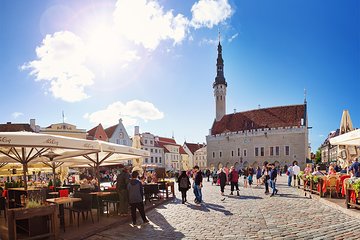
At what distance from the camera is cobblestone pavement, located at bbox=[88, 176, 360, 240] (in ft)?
22.2

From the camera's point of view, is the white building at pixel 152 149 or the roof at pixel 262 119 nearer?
the roof at pixel 262 119

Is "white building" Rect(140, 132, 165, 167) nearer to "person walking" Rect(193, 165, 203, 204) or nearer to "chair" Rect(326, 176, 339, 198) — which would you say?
"person walking" Rect(193, 165, 203, 204)

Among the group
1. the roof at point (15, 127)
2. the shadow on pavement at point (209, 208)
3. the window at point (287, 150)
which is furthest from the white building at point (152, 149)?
the shadow on pavement at point (209, 208)

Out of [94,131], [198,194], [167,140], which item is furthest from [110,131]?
[198,194]

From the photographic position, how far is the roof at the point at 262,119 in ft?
176

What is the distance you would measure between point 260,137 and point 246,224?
49.2 m

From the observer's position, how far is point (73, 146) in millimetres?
7730

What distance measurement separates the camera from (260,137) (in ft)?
181

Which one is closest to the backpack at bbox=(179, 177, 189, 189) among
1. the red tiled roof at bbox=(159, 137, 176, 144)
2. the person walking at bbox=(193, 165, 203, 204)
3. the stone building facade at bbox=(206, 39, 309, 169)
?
the person walking at bbox=(193, 165, 203, 204)

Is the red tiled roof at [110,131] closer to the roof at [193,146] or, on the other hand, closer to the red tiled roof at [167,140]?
the red tiled roof at [167,140]

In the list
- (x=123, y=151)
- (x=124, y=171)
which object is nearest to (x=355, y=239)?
(x=124, y=171)

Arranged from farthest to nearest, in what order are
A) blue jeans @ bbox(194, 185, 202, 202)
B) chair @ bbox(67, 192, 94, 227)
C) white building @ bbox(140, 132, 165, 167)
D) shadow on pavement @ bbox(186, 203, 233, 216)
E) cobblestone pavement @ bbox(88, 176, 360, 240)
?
white building @ bbox(140, 132, 165, 167) → blue jeans @ bbox(194, 185, 202, 202) → shadow on pavement @ bbox(186, 203, 233, 216) → chair @ bbox(67, 192, 94, 227) → cobblestone pavement @ bbox(88, 176, 360, 240)

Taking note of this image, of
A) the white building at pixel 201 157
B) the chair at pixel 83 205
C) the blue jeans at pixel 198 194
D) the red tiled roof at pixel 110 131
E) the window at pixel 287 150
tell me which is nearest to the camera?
the chair at pixel 83 205

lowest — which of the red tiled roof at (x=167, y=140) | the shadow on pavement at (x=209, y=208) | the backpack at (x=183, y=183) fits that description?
the shadow on pavement at (x=209, y=208)
